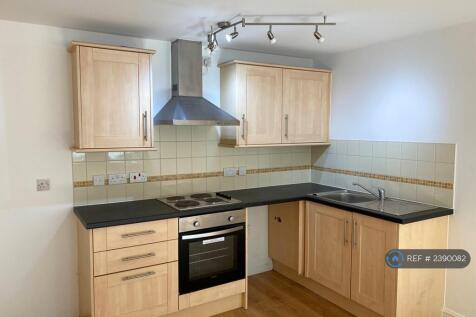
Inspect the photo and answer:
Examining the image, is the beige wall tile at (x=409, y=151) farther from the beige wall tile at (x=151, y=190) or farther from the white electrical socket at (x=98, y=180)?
the white electrical socket at (x=98, y=180)

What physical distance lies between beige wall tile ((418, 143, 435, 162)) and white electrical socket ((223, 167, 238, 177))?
5.35ft

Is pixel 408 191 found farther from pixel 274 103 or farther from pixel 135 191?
pixel 135 191

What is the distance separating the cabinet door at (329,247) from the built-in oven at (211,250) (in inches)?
27.5

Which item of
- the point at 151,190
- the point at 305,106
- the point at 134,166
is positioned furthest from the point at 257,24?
the point at 151,190

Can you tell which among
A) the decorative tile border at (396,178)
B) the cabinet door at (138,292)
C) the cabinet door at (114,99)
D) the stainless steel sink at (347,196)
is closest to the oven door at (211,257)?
the cabinet door at (138,292)

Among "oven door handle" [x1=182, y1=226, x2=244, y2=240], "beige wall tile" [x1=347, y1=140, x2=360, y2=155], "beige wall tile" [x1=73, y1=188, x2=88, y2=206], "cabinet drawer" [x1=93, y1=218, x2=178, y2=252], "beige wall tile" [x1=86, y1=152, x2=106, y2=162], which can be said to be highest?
"beige wall tile" [x1=347, y1=140, x2=360, y2=155]

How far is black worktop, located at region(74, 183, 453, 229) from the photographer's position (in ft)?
8.14

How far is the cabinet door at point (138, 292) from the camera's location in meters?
2.43

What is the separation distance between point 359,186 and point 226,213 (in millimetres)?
1379

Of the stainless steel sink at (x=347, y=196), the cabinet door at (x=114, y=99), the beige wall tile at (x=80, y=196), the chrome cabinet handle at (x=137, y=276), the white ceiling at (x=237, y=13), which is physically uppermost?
the white ceiling at (x=237, y=13)

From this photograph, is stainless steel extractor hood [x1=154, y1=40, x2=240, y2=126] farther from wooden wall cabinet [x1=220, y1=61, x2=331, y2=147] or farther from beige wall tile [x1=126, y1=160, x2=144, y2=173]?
beige wall tile [x1=126, y1=160, x2=144, y2=173]

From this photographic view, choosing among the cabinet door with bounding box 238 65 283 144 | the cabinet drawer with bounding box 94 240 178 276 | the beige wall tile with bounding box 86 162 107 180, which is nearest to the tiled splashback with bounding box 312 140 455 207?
the cabinet door with bounding box 238 65 283 144

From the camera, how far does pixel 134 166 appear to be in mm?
3043

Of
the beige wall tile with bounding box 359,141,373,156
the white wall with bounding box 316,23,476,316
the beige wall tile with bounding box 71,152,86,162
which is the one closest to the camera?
the white wall with bounding box 316,23,476,316
